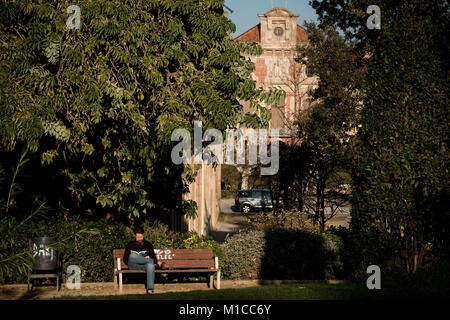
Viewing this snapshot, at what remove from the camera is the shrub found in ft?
44.4

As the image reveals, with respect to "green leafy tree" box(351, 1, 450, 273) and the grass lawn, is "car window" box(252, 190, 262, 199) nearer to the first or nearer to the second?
"green leafy tree" box(351, 1, 450, 273)

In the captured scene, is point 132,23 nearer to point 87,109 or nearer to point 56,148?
point 87,109

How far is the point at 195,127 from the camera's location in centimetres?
1221

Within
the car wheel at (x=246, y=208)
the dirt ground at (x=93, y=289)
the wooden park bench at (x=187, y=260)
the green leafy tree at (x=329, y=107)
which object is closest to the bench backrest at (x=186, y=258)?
the wooden park bench at (x=187, y=260)

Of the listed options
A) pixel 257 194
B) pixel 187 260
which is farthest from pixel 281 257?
pixel 257 194

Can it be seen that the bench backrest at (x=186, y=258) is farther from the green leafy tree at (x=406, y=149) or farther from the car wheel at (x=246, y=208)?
the car wheel at (x=246, y=208)

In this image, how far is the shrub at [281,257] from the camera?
1355 centimetres

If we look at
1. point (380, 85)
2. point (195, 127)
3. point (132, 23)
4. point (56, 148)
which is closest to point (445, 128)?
point (380, 85)

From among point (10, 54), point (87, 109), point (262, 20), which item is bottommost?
point (87, 109)

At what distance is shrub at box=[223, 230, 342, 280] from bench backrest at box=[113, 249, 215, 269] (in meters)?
0.99

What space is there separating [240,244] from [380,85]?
16.2ft

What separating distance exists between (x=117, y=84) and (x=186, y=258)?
156 inches

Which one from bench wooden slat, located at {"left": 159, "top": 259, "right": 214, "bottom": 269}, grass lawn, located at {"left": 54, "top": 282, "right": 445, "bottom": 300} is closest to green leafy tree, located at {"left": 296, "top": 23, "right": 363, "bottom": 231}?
bench wooden slat, located at {"left": 159, "top": 259, "right": 214, "bottom": 269}

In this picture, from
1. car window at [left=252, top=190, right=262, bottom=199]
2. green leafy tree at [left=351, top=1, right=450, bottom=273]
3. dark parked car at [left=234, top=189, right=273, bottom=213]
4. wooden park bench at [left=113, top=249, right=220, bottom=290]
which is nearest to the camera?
green leafy tree at [left=351, top=1, right=450, bottom=273]
